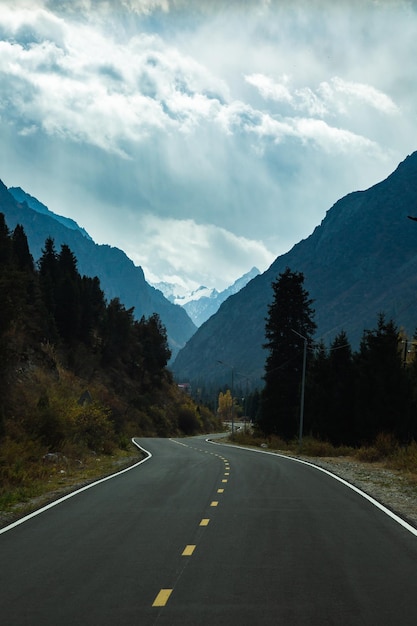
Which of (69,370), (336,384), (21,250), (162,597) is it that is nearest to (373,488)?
(162,597)

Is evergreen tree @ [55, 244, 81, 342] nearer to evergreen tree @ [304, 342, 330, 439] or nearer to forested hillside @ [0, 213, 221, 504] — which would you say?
forested hillside @ [0, 213, 221, 504]

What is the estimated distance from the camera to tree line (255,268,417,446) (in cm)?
3528

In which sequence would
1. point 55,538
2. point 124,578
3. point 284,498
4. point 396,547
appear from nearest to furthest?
point 124,578, point 396,547, point 55,538, point 284,498

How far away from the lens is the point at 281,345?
181ft

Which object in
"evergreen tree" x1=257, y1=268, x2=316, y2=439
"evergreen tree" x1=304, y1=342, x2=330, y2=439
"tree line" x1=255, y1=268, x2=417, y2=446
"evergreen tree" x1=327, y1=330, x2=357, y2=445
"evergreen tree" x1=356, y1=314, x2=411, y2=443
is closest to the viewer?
"evergreen tree" x1=356, y1=314, x2=411, y2=443

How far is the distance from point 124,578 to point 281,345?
1906 inches

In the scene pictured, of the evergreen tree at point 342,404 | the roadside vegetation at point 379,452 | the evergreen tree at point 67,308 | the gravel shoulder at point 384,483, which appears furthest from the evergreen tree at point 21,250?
the gravel shoulder at point 384,483

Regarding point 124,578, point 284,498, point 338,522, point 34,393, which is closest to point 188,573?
point 124,578

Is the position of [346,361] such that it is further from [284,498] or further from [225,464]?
[284,498]

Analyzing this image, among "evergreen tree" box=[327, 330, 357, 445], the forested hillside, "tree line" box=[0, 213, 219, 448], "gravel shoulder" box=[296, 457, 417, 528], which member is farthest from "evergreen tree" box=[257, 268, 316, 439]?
"gravel shoulder" box=[296, 457, 417, 528]

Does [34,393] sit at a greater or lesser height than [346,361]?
lesser

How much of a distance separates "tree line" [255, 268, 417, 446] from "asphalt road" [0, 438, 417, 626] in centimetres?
2032

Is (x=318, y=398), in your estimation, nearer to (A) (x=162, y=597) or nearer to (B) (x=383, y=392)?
(B) (x=383, y=392)

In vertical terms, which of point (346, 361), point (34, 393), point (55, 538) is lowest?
point (55, 538)
